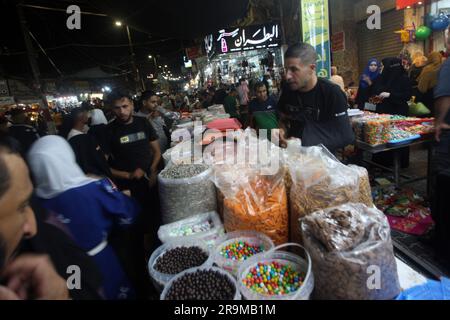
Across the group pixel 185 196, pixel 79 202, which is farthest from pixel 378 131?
pixel 79 202

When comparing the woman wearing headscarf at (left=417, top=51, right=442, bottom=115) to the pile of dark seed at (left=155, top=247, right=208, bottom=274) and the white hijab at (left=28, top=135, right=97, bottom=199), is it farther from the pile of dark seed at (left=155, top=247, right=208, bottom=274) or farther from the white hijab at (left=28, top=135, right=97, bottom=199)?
the white hijab at (left=28, top=135, right=97, bottom=199)

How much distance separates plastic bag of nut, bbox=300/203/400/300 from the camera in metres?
1.06

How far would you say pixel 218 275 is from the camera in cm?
126

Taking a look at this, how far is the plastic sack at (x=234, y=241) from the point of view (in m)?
1.32

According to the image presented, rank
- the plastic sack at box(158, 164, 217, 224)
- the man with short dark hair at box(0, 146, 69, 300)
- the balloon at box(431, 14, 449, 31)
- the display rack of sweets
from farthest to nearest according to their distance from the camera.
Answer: the balloon at box(431, 14, 449, 31), the display rack of sweets, the plastic sack at box(158, 164, 217, 224), the man with short dark hair at box(0, 146, 69, 300)

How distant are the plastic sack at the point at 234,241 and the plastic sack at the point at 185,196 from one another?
42cm

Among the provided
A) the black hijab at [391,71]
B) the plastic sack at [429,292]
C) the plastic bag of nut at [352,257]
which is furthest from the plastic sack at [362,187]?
the black hijab at [391,71]

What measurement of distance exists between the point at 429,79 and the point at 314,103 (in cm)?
451

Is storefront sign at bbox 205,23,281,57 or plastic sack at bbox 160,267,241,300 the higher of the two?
storefront sign at bbox 205,23,281,57

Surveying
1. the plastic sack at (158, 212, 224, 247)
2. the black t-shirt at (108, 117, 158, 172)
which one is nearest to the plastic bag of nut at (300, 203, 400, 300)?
the plastic sack at (158, 212, 224, 247)

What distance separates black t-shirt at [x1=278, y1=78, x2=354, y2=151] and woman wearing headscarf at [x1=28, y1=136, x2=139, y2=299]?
1695 millimetres

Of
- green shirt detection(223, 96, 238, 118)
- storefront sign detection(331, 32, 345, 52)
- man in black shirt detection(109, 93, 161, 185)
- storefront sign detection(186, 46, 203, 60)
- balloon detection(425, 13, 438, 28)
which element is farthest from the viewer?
storefront sign detection(186, 46, 203, 60)

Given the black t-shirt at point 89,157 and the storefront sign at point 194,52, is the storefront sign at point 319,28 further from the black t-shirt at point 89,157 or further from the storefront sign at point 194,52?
the storefront sign at point 194,52

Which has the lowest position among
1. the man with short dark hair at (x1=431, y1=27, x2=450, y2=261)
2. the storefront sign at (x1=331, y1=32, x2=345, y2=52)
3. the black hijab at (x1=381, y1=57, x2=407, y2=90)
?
the man with short dark hair at (x1=431, y1=27, x2=450, y2=261)
